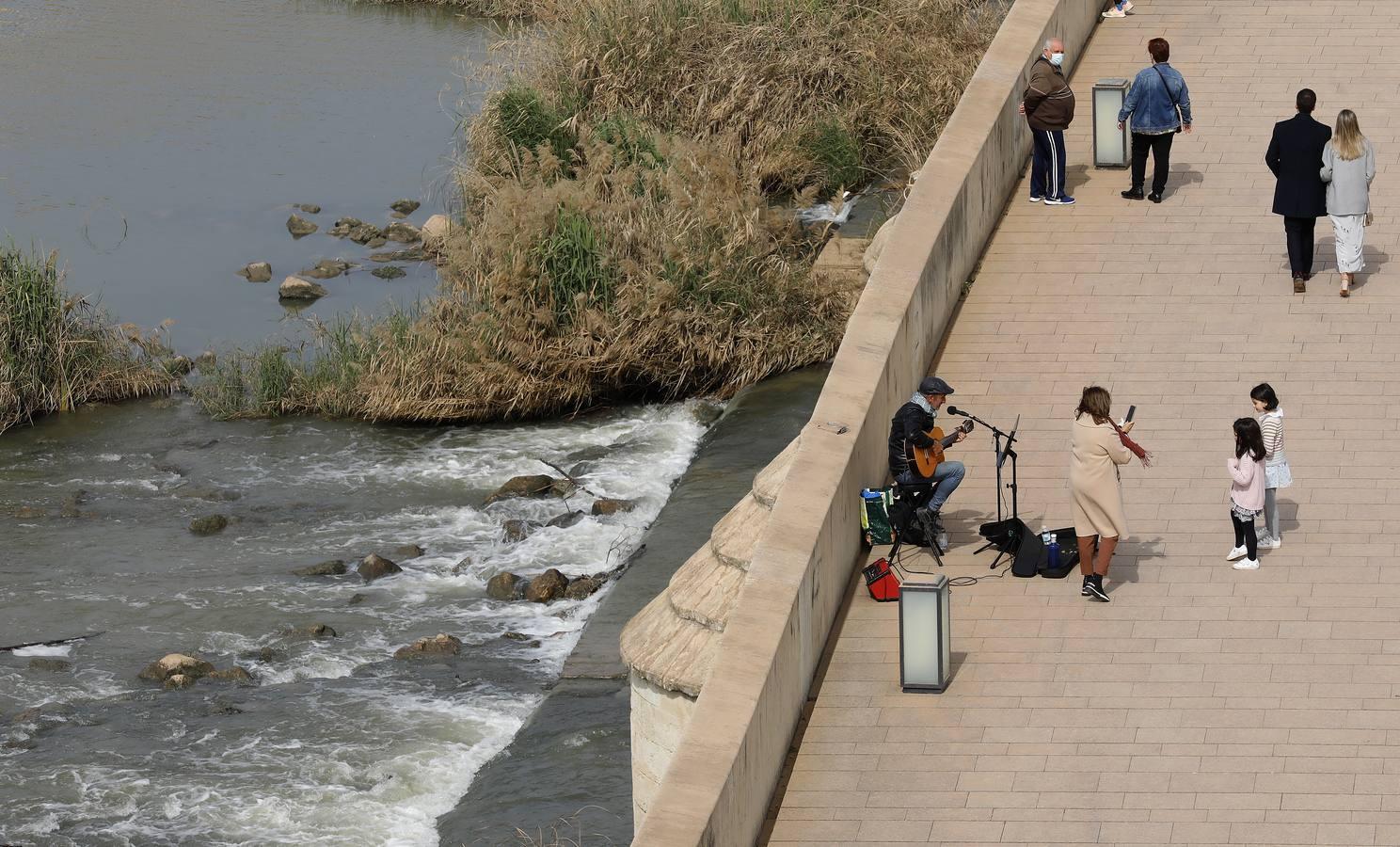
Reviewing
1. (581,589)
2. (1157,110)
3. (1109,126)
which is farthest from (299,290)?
(1157,110)

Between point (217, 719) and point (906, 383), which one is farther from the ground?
point (906, 383)

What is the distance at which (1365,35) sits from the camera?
18.9 m

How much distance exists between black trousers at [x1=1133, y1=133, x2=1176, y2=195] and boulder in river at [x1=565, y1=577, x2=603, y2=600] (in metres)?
6.88

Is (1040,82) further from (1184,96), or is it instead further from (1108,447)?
(1108,447)

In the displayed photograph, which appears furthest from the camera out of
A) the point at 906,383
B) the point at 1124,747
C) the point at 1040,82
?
the point at 1040,82

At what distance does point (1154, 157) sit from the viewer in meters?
15.9

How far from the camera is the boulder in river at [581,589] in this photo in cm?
1994

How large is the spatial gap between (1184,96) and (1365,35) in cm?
432

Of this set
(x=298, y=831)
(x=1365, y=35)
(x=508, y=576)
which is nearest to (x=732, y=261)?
(x=508, y=576)

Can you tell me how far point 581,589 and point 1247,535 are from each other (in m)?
9.73

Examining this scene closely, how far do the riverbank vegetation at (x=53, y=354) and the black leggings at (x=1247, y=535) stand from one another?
1837 cm

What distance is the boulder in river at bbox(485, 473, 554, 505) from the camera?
73.7 feet

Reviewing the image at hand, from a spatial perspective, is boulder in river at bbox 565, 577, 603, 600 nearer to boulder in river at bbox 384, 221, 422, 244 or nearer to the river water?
the river water

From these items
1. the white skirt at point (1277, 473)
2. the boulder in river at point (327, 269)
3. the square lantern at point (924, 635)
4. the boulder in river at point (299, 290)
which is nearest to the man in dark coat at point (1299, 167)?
the white skirt at point (1277, 473)
